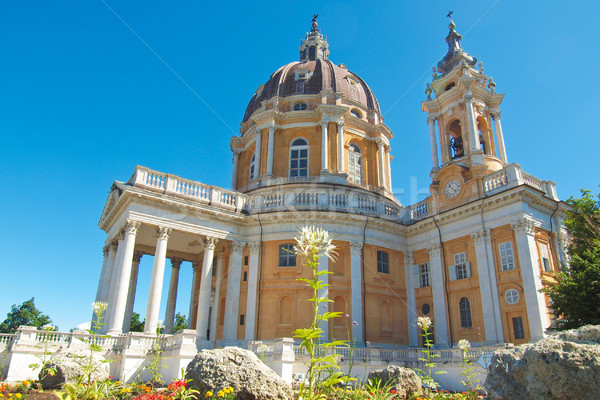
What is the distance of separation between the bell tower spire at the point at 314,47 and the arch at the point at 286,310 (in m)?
24.6

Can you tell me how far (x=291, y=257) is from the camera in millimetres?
24406

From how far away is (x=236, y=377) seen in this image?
8.30m

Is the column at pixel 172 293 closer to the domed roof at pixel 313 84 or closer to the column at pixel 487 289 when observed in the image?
the domed roof at pixel 313 84

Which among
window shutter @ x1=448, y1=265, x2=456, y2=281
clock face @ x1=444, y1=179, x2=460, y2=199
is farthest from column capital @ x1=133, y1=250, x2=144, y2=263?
clock face @ x1=444, y1=179, x2=460, y2=199

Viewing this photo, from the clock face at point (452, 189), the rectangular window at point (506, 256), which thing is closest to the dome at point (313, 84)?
the clock face at point (452, 189)

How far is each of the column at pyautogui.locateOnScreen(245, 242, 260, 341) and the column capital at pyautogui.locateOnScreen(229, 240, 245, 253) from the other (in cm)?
45

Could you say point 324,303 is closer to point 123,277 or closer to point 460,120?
point 123,277

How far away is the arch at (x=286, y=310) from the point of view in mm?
23516

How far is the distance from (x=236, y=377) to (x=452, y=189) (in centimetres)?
1932

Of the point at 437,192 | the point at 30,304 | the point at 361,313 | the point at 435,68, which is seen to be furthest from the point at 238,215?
the point at 30,304

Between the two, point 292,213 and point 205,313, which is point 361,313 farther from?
point 205,313

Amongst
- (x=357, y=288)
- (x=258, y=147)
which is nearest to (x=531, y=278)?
(x=357, y=288)

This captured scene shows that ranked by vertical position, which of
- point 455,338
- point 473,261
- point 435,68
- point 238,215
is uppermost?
point 435,68

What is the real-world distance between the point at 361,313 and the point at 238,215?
28.0 ft
